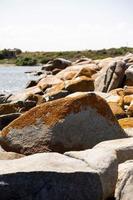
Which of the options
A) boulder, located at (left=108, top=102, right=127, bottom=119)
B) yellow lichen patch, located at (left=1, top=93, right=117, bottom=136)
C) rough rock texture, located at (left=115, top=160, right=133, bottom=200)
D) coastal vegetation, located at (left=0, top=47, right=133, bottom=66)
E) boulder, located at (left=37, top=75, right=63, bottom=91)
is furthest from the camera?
coastal vegetation, located at (left=0, top=47, right=133, bottom=66)

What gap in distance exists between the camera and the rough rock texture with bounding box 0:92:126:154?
8.20m

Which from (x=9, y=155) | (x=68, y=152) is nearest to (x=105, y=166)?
(x=68, y=152)

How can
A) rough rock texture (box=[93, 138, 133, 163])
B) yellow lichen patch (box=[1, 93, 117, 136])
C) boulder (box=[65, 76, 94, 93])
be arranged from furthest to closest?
boulder (box=[65, 76, 94, 93]) < yellow lichen patch (box=[1, 93, 117, 136]) < rough rock texture (box=[93, 138, 133, 163])

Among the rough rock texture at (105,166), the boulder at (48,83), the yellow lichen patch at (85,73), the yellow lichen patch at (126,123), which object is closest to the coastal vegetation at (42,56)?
the boulder at (48,83)

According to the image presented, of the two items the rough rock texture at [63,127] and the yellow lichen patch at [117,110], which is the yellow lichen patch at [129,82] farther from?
the rough rock texture at [63,127]

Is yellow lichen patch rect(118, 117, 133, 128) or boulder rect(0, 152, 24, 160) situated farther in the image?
yellow lichen patch rect(118, 117, 133, 128)

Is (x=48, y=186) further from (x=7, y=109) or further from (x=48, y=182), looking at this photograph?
(x=7, y=109)

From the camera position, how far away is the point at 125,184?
6309 millimetres

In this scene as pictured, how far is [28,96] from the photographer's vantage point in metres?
19.1

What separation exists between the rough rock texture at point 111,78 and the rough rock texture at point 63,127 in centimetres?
1194

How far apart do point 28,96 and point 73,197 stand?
13414 millimetres

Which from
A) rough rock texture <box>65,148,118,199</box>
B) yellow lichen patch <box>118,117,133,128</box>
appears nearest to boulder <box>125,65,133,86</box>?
yellow lichen patch <box>118,117,133,128</box>

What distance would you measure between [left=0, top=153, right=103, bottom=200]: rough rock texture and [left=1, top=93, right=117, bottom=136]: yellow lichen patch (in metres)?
2.31

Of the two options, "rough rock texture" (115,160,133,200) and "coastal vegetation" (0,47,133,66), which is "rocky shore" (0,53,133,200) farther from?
"coastal vegetation" (0,47,133,66)
